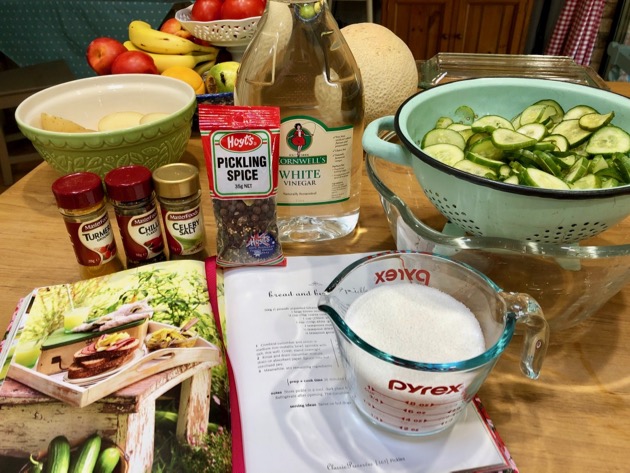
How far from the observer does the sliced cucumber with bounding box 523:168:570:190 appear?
525 mm

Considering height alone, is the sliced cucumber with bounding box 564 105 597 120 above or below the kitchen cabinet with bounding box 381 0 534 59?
above

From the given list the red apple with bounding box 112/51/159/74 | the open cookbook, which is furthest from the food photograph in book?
the red apple with bounding box 112/51/159/74

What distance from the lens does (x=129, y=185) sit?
0.58 meters

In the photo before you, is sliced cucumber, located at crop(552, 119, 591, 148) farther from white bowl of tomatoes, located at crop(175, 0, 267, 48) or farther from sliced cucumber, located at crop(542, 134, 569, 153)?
white bowl of tomatoes, located at crop(175, 0, 267, 48)

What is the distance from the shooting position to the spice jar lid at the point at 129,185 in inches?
23.0

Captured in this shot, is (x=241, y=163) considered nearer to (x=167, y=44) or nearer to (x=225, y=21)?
(x=225, y=21)

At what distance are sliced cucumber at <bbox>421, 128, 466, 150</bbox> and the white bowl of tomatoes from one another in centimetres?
56

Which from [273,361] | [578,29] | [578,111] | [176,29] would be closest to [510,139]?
[578,111]

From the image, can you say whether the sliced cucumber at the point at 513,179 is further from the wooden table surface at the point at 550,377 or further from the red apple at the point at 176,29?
the red apple at the point at 176,29

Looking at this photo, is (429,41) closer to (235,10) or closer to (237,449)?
(235,10)

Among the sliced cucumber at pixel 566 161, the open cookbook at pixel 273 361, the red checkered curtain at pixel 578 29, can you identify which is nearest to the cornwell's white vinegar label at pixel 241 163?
the open cookbook at pixel 273 361

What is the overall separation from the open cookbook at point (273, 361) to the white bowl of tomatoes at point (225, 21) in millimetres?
591

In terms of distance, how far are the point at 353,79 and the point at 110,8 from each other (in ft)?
6.57

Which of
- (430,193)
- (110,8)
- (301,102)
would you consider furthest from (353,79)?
(110,8)
